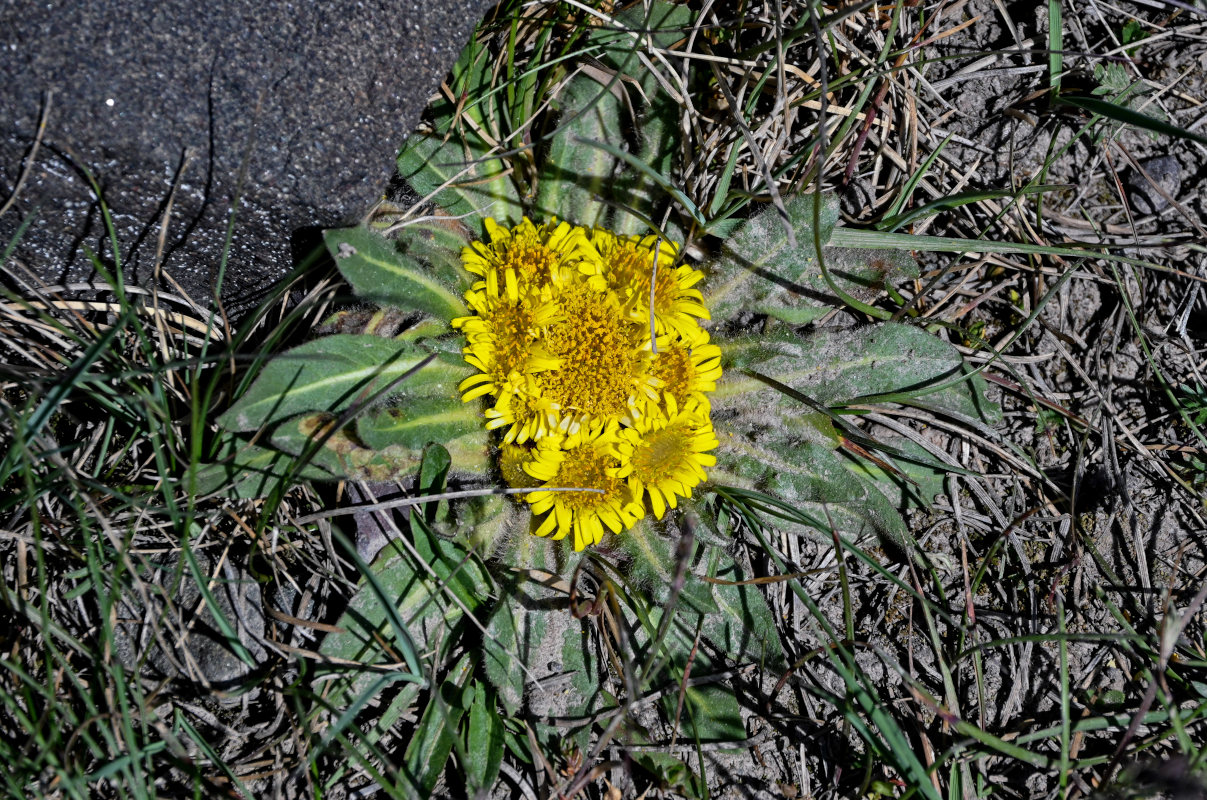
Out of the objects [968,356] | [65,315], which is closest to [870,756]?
[968,356]

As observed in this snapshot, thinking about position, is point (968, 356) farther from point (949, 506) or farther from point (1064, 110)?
point (1064, 110)

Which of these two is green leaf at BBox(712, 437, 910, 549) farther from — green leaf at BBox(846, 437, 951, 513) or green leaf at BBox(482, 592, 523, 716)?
green leaf at BBox(482, 592, 523, 716)

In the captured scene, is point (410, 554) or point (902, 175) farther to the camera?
point (902, 175)

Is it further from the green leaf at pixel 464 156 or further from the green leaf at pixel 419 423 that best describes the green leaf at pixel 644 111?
the green leaf at pixel 419 423

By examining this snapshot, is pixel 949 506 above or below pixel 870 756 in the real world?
above

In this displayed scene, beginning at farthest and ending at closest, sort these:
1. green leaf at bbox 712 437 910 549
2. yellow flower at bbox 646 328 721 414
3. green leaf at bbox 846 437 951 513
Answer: green leaf at bbox 846 437 951 513 < green leaf at bbox 712 437 910 549 < yellow flower at bbox 646 328 721 414

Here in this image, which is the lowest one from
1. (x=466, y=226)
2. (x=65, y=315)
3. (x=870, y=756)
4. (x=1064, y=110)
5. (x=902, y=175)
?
(x=870, y=756)

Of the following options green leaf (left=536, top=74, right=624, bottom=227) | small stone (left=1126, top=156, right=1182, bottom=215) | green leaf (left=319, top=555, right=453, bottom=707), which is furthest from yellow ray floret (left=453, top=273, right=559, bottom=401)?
small stone (left=1126, top=156, right=1182, bottom=215)
